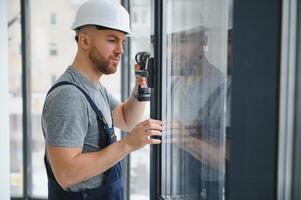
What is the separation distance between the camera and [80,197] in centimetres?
122

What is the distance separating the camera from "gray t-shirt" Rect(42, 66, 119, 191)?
1120mm

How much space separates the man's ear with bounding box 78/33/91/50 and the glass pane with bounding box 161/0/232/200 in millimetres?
298

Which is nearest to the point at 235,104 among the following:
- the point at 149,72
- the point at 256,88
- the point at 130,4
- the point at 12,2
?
the point at 256,88

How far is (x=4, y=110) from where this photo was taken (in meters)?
2.21

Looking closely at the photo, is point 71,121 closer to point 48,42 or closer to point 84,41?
point 84,41

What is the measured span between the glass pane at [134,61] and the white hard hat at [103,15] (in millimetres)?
1147

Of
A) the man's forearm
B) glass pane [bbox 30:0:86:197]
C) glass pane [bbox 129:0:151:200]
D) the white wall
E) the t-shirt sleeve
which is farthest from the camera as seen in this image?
glass pane [bbox 30:0:86:197]

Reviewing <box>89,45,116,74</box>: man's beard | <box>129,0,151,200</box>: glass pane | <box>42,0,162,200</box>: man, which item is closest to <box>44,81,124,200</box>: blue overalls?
<box>42,0,162,200</box>: man

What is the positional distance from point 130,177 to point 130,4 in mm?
1395

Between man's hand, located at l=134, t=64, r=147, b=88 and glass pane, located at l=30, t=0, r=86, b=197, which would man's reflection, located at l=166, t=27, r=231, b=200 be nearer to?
man's hand, located at l=134, t=64, r=147, b=88

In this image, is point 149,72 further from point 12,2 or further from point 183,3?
point 12,2

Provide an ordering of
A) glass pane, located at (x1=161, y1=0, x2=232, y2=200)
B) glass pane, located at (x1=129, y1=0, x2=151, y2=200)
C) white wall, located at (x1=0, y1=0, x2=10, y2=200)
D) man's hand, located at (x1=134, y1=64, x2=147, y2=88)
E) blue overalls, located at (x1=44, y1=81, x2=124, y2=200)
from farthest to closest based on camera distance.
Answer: glass pane, located at (x1=129, y1=0, x2=151, y2=200)
white wall, located at (x1=0, y1=0, x2=10, y2=200)
man's hand, located at (x1=134, y1=64, x2=147, y2=88)
blue overalls, located at (x1=44, y1=81, x2=124, y2=200)
glass pane, located at (x1=161, y1=0, x2=232, y2=200)

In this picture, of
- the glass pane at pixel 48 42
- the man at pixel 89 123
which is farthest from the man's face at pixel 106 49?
the glass pane at pixel 48 42

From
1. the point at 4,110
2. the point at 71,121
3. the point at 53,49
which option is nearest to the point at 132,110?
the point at 71,121
